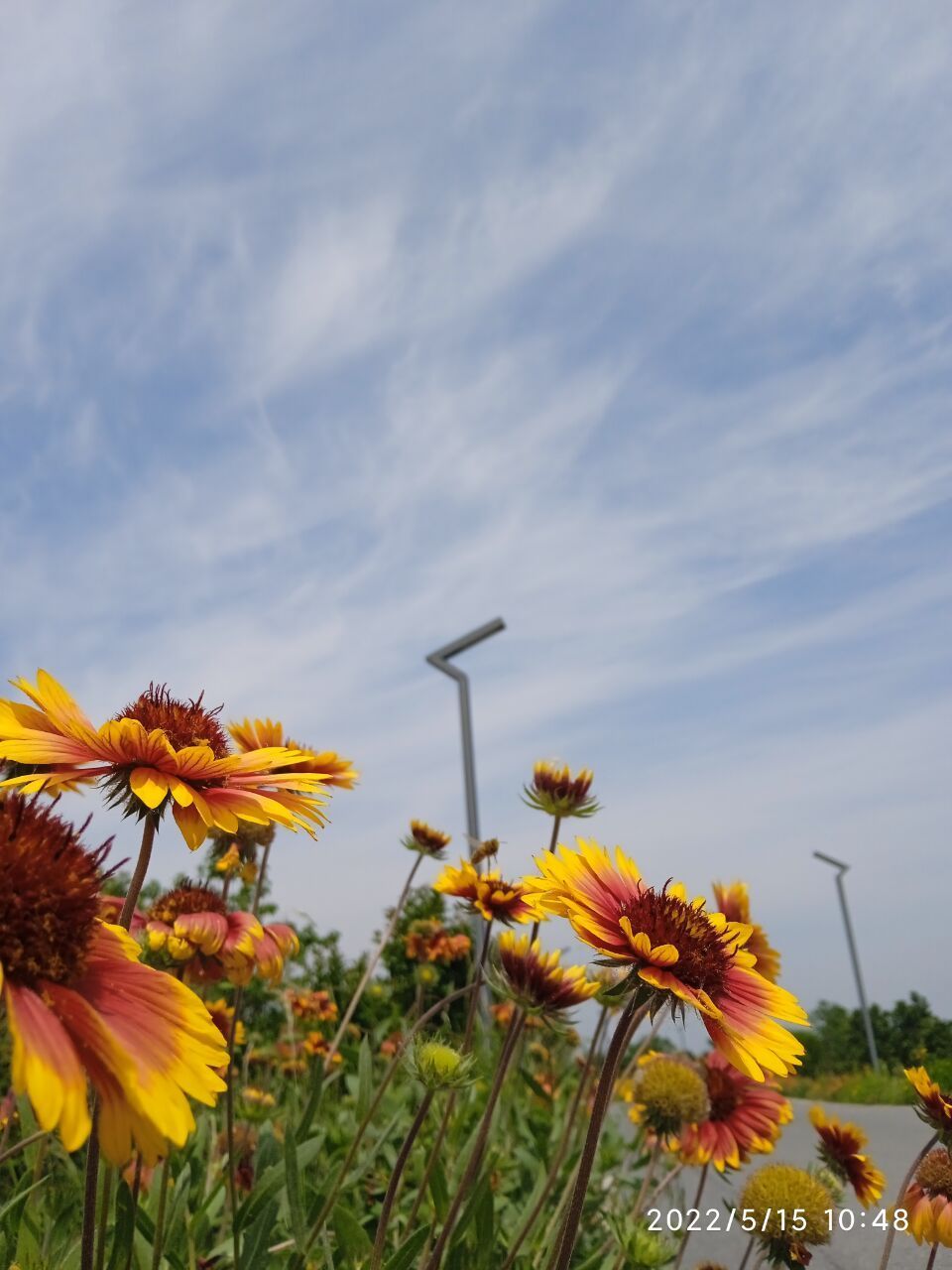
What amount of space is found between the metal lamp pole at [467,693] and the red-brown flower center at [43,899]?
4.12 metres

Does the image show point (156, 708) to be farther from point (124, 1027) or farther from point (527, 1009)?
point (527, 1009)

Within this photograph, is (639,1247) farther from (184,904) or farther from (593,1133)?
(184,904)

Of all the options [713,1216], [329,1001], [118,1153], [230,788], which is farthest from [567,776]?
Result: [329,1001]

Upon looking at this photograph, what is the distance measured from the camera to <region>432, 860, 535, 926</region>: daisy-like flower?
193cm

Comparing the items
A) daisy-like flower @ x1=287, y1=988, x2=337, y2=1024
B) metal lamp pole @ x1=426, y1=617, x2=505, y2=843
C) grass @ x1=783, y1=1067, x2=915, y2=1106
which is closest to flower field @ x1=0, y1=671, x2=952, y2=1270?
daisy-like flower @ x1=287, y1=988, x2=337, y2=1024

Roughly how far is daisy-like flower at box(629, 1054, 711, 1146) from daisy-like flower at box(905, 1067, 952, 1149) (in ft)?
2.32

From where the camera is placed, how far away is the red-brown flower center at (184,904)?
5.70ft

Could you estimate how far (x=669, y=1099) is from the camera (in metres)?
2.34

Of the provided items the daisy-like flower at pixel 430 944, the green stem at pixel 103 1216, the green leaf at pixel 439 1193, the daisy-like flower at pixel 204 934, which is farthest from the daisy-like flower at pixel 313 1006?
the green stem at pixel 103 1216

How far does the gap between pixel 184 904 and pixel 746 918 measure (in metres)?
1.31

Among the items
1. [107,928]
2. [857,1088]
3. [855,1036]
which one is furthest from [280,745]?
[855,1036]

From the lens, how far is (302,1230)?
153 centimetres

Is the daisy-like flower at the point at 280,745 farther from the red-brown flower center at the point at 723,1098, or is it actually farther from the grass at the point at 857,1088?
the grass at the point at 857,1088

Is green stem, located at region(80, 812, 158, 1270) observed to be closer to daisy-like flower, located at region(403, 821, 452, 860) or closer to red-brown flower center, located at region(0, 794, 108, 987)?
red-brown flower center, located at region(0, 794, 108, 987)
